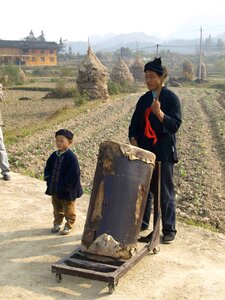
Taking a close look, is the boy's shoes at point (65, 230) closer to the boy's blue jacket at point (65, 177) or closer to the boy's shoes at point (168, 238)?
the boy's blue jacket at point (65, 177)

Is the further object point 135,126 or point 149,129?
point 135,126

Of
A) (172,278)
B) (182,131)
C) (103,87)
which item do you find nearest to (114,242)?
(172,278)

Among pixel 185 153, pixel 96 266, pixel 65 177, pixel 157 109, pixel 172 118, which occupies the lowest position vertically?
pixel 185 153

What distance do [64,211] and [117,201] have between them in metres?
1.35

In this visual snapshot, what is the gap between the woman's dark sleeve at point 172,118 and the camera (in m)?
4.91

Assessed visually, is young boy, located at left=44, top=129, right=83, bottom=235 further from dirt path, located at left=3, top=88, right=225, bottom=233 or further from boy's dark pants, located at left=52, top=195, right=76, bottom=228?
dirt path, located at left=3, top=88, right=225, bottom=233

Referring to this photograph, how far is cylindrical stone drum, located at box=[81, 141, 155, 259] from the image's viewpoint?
448cm

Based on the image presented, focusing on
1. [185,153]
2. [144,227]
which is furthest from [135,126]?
[185,153]

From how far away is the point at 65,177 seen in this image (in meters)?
5.41

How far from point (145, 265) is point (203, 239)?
1.09 m

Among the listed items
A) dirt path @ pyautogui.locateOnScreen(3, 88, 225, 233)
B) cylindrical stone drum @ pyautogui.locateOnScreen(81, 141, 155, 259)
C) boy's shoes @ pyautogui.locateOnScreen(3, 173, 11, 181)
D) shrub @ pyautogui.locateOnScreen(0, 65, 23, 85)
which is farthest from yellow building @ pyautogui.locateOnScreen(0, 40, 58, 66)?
cylindrical stone drum @ pyautogui.locateOnScreen(81, 141, 155, 259)

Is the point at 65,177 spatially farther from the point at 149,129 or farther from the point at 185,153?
the point at 185,153

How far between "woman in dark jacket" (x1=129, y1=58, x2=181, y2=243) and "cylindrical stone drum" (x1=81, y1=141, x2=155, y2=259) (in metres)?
0.57

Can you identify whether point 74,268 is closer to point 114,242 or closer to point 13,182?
point 114,242
